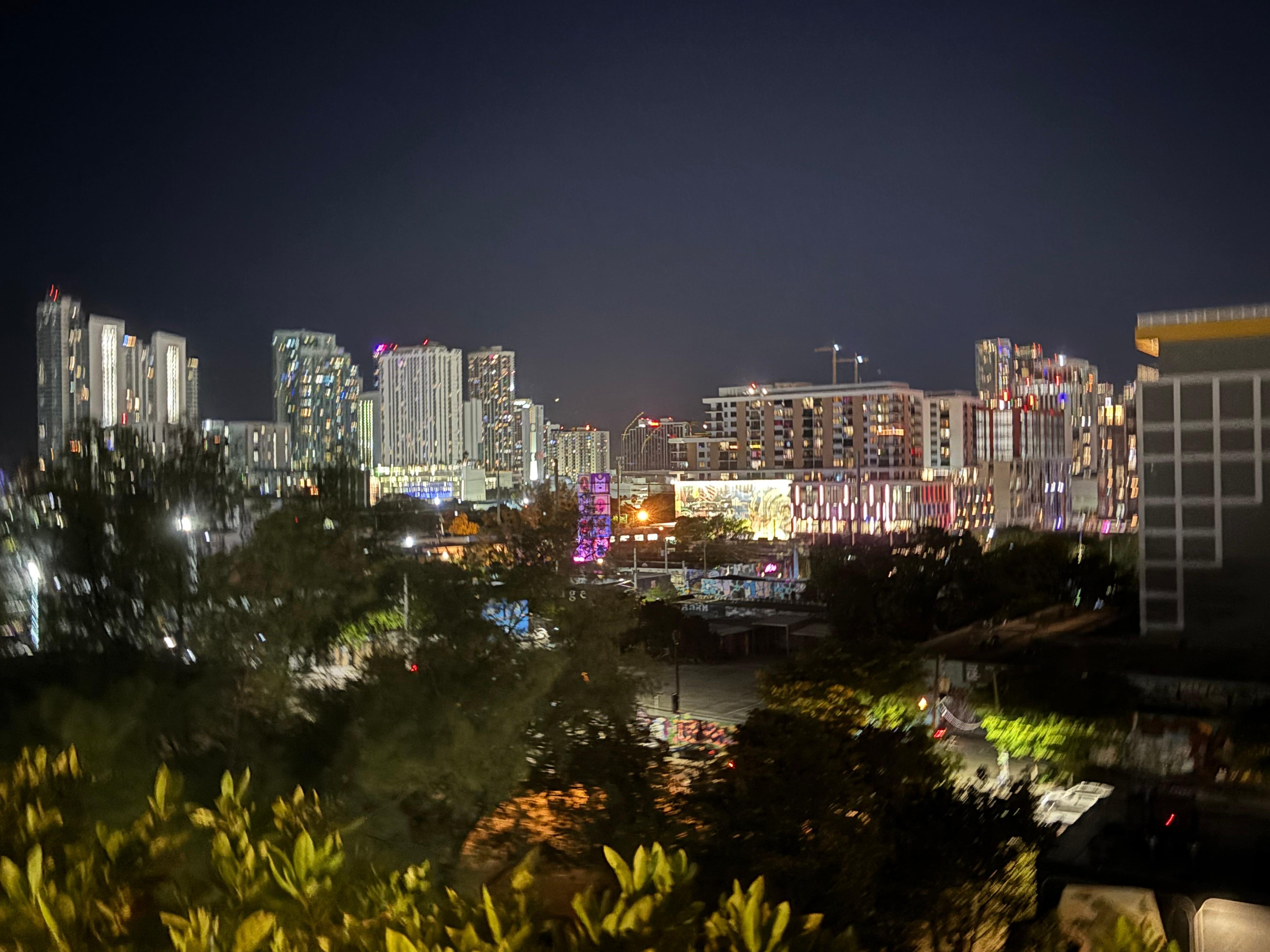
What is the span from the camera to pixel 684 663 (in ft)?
61.9

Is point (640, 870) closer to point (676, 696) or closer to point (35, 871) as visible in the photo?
point (35, 871)

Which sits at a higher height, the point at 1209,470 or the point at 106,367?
the point at 106,367

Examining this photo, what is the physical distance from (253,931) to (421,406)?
90.9 m

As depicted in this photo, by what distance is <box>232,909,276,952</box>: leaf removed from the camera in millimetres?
2771

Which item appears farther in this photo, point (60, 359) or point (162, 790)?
point (60, 359)

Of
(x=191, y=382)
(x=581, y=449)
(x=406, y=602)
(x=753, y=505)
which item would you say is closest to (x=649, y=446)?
(x=581, y=449)

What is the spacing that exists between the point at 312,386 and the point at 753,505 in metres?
42.8

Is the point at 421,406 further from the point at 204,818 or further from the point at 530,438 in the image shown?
the point at 204,818

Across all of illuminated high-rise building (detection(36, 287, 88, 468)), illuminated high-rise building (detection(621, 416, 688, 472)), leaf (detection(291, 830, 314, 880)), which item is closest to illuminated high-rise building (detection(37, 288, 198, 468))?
illuminated high-rise building (detection(36, 287, 88, 468))

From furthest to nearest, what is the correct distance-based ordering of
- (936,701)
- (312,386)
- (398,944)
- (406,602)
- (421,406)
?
(421,406), (312,386), (406,602), (936,701), (398,944)

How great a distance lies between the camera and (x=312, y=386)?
82.3m

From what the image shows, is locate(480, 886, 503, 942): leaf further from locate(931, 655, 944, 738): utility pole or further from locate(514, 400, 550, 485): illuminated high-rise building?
locate(514, 400, 550, 485): illuminated high-rise building

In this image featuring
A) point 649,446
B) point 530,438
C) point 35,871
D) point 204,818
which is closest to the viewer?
point 35,871

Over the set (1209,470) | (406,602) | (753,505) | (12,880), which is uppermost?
(1209,470)
